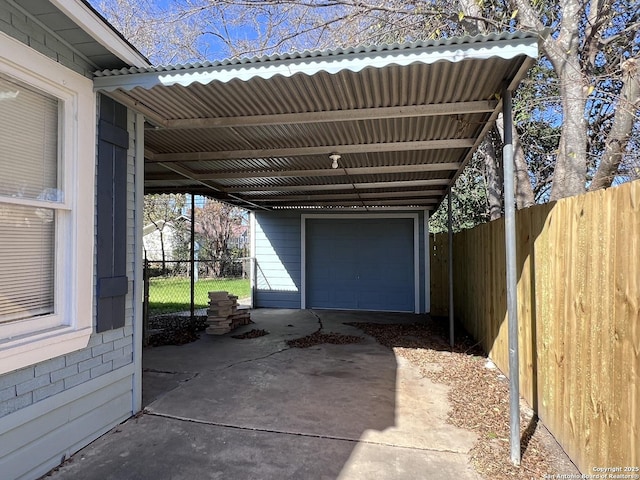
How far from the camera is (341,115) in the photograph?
357 cm

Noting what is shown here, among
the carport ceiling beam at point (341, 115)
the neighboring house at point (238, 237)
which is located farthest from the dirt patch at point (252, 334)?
the neighboring house at point (238, 237)

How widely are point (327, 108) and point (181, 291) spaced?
12368 millimetres

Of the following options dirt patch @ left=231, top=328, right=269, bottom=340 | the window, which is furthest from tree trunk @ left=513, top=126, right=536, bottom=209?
the window

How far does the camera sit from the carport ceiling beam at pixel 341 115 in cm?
338

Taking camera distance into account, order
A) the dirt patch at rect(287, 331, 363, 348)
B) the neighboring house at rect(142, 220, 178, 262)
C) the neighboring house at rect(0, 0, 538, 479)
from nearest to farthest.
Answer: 1. the neighboring house at rect(0, 0, 538, 479)
2. the dirt patch at rect(287, 331, 363, 348)
3. the neighboring house at rect(142, 220, 178, 262)

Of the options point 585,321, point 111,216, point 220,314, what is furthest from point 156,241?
point 585,321

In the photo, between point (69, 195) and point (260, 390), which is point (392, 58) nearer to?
point (69, 195)

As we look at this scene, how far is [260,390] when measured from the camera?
13.6 ft

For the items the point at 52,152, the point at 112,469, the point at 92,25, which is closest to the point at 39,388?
the point at 112,469

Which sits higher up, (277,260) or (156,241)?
(156,241)

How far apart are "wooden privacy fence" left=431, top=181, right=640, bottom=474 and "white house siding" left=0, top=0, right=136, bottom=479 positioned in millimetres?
3316

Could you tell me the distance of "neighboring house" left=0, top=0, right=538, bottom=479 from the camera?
2486mm

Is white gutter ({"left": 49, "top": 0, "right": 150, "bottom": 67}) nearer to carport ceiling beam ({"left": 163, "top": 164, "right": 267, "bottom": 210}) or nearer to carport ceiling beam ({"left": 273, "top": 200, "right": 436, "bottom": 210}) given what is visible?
carport ceiling beam ({"left": 163, "top": 164, "right": 267, "bottom": 210})

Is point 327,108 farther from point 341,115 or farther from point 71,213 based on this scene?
point 71,213
